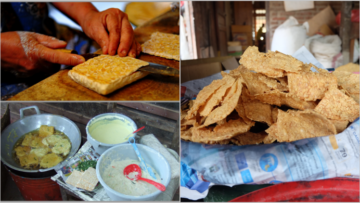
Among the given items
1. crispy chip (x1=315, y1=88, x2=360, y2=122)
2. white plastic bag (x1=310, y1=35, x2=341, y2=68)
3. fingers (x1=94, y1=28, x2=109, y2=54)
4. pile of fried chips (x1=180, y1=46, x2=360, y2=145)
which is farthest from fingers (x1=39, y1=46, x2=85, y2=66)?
white plastic bag (x1=310, y1=35, x2=341, y2=68)

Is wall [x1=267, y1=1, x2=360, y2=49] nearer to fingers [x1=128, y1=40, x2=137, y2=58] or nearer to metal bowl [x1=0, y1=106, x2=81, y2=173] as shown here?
fingers [x1=128, y1=40, x2=137, y2=58]

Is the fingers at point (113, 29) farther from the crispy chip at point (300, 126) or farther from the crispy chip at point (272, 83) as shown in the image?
the crispy chip at point (300, 126)

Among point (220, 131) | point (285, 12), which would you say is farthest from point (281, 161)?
point (285, 12)

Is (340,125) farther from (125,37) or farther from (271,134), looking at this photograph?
(125,37)

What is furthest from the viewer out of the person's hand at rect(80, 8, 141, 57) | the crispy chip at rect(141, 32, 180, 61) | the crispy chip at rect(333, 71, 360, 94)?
the crispy chip at rect(141, 32, 180, 61)

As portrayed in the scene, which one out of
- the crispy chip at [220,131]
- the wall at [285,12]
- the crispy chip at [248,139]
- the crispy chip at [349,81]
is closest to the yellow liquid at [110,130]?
the crispy chip at [220,131]
